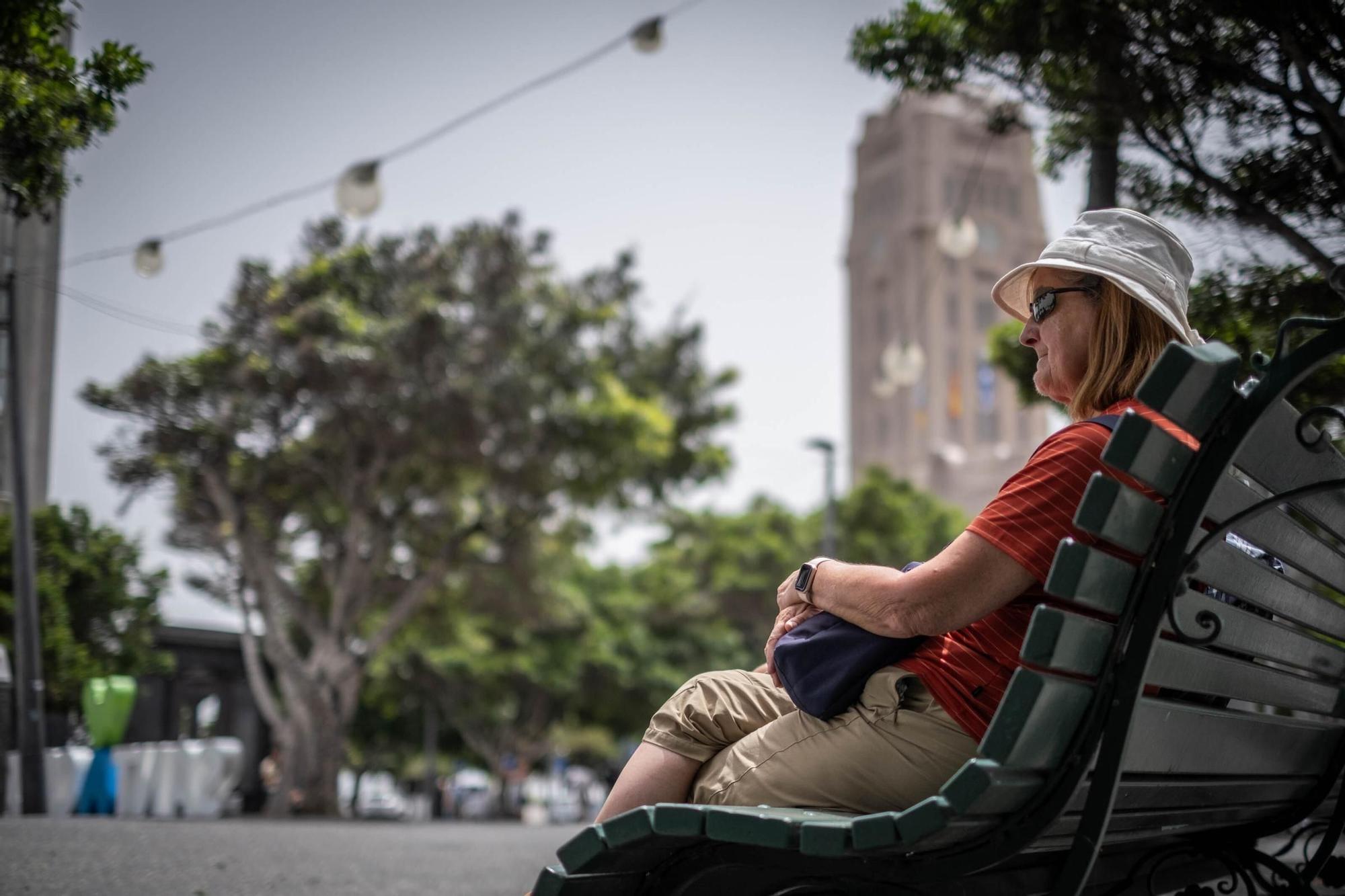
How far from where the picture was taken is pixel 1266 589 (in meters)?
2.03

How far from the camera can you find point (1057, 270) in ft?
7.29

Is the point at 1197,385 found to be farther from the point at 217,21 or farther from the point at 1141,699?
the point at 217,21

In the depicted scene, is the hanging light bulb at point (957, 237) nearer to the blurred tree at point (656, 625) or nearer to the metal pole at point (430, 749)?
the blurred tree at point (656, 625)

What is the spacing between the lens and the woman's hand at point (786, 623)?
84.9 inches

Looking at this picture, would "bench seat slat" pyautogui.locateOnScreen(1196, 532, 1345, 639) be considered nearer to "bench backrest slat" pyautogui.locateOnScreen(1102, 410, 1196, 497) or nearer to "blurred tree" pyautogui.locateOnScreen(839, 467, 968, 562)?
"bench backrest slat" pyautogui.locateOnScreen(1102, 410, 1196, 497)

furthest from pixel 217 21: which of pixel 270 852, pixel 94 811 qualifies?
pixel 94 811

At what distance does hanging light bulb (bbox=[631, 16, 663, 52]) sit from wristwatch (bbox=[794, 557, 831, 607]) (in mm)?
10464

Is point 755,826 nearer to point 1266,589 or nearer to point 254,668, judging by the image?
point 1266,589

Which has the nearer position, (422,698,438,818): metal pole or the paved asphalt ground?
the paved asphalt ground

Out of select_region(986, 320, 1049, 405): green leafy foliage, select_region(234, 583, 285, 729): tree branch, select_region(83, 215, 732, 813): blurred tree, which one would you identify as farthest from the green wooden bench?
select_region(234, 583, 285, 729): tree branch

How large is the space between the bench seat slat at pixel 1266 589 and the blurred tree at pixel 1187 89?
2794 mm

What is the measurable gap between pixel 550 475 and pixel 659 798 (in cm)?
2098

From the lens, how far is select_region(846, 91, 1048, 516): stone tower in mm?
109250

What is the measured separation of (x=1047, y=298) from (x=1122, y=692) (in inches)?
31.5
